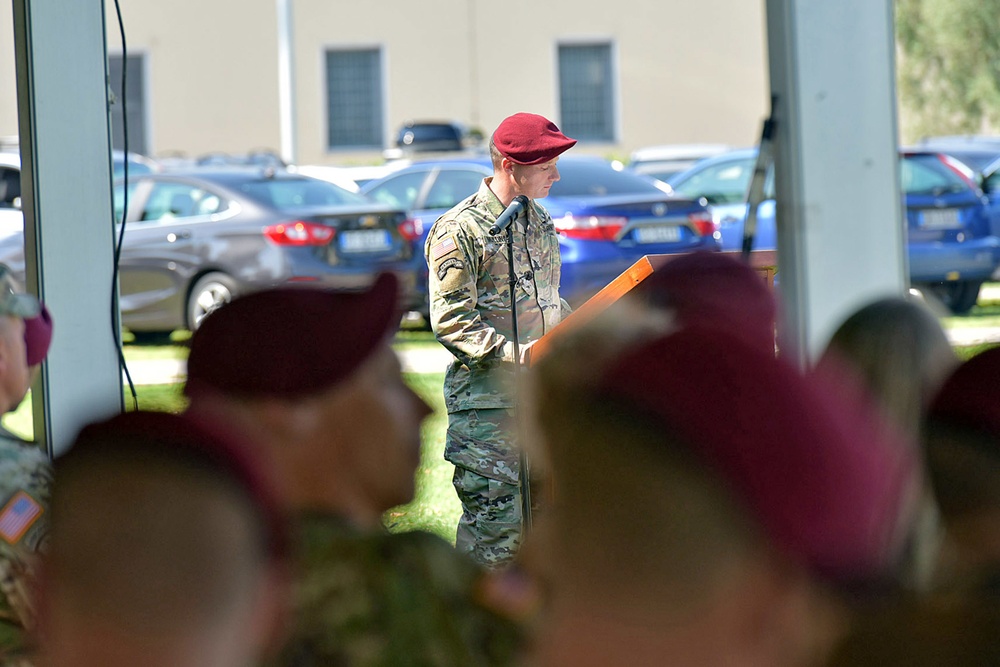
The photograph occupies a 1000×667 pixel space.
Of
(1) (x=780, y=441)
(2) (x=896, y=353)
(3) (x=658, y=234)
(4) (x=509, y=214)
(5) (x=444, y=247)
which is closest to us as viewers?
(1) (x=780, y=441)

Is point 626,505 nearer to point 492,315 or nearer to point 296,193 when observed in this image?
point 492,315

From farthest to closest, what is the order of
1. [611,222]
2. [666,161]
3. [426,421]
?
[666,161], [611,222], [426,421]

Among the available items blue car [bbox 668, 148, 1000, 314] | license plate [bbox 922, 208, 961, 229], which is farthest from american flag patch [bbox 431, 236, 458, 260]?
license plate [bbox 922, 208, 961, 229]

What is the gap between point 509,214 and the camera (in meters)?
4.10

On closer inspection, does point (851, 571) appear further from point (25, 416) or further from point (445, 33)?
point (445, 33)

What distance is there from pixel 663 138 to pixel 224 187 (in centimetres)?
1923

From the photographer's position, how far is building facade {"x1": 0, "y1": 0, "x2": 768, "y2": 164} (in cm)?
2816

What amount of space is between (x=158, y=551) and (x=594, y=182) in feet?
33.2

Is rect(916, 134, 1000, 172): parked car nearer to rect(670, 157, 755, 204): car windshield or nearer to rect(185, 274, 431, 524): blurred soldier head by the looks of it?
rect(670, 157, 755, 204): car windshield

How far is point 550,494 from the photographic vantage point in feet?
4.56

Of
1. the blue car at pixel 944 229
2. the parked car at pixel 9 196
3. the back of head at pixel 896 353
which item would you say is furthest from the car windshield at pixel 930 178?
the back of head at pixel 896 353

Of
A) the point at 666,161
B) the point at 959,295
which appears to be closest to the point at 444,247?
the point at 959,295

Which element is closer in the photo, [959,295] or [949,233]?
[949,233]

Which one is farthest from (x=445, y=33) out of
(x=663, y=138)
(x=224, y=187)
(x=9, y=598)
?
(x=9, y=598)
